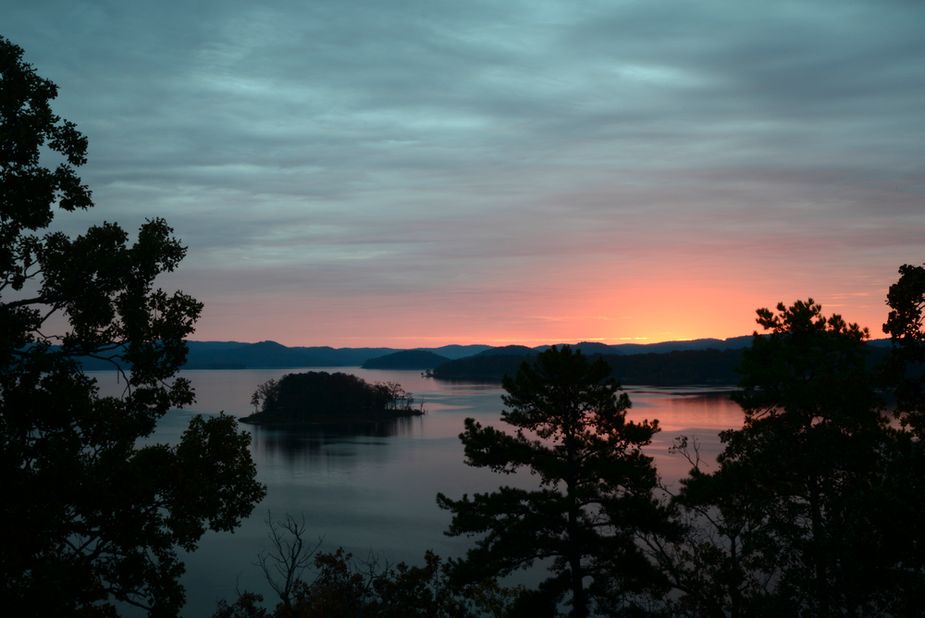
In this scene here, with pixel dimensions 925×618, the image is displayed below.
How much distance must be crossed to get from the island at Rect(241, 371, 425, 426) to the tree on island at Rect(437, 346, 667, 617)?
103675 mm

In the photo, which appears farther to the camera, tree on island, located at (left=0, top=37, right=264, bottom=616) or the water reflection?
the water reflection

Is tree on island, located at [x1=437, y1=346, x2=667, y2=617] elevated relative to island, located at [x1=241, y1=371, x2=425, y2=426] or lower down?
elevated

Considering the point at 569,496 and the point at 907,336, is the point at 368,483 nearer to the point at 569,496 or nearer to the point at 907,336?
the point at 569,496

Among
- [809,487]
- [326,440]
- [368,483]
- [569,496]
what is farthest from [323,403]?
[809,487]

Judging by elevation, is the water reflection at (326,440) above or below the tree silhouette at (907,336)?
below

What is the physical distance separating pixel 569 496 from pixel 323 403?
371 feet

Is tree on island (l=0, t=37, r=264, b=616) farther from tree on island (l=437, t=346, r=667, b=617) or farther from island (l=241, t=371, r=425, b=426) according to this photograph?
island (l=241, t=371, r=425, b=426)

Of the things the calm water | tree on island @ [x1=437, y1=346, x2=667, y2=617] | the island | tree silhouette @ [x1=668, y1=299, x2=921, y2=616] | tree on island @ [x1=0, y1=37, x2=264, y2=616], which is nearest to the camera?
tree on island @ [x1=0, y1=37, x2=264, y2=616]

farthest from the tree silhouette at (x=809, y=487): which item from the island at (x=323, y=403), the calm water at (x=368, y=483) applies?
the island at (x=323, y=403)

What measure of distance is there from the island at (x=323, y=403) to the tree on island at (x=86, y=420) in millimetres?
115075

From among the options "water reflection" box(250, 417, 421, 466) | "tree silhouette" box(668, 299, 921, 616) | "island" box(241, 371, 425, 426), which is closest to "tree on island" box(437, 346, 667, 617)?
"tree silhouette" box(668, 299, 921, 616)

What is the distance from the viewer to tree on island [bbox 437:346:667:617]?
783 inches

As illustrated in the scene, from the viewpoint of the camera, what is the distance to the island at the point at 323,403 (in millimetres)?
124562

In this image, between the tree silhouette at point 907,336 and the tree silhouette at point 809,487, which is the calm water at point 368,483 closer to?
the tree silhouette at point 809,487
